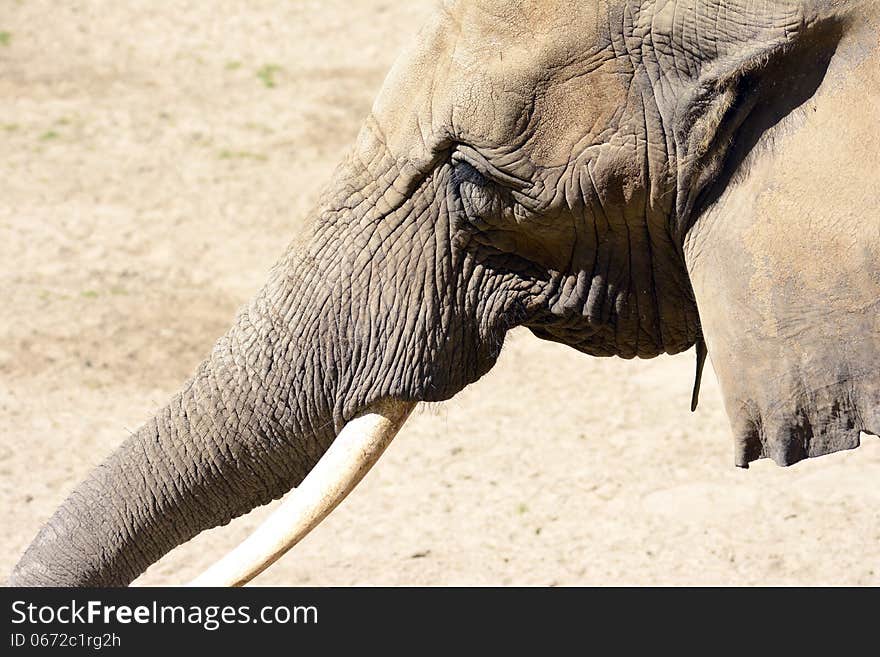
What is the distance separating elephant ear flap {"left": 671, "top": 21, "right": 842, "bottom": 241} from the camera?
2.46 metres

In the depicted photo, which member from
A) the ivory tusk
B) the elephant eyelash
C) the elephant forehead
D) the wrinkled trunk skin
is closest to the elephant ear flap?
the elephant forehead

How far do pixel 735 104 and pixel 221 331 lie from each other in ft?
13.3

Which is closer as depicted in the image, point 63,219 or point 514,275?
point 514,275

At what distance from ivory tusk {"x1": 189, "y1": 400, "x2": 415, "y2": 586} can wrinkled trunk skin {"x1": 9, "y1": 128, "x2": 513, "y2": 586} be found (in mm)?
64

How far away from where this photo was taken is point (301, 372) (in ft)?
9.45

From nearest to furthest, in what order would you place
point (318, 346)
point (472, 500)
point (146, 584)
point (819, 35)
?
point (819, 35) < point (318, 346) < point (146, 584) < point (472, 500)

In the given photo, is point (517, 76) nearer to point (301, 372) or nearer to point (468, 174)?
point (468, 174)

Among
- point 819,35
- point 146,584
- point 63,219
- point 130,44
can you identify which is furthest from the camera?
point 130,44

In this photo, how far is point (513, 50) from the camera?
2.59 m

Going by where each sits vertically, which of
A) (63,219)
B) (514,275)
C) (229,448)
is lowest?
(229,448)

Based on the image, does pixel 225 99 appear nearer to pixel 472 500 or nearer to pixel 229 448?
pixel 472 500

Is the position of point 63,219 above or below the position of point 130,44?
below
